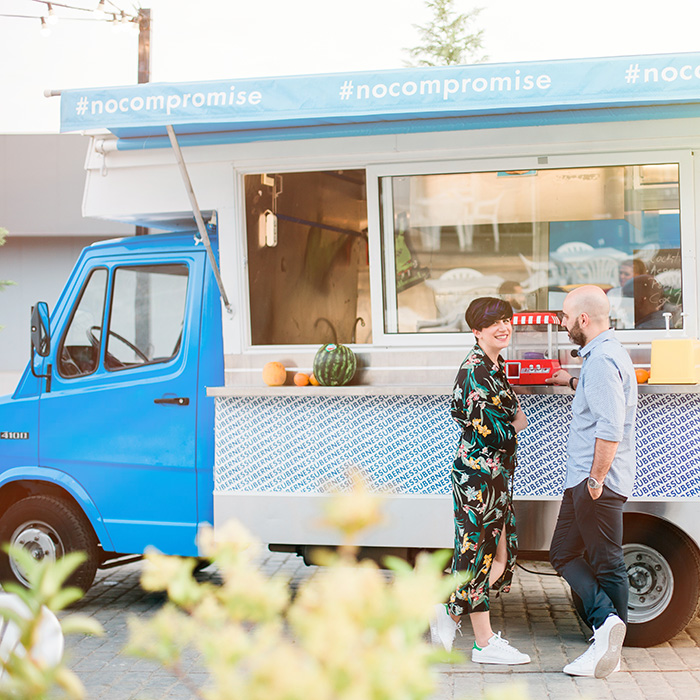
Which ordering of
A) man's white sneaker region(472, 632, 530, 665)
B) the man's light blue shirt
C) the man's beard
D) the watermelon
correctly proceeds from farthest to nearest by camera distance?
the watermelon → man's white sneaker region(472, 632, 530, 665) → the man's beard → the man's light blue shirt

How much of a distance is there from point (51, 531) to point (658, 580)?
363cm

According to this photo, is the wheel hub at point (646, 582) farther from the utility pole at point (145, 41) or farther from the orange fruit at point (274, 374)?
the utility pole at point (145, 41)

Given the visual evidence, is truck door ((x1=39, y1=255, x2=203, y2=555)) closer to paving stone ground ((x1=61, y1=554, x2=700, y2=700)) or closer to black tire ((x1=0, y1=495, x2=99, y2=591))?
black tire ((x1=0, y1=495, x2=99, y2=591))

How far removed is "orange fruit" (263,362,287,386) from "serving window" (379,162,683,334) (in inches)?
26.2

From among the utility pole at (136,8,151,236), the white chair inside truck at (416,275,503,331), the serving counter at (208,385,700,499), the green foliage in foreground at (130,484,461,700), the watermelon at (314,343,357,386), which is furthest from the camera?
the utility pole at (136,8,151,236)

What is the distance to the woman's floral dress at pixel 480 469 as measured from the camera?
435cm

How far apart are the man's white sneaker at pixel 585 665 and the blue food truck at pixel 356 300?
58cm

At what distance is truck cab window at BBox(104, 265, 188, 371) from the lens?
550cm

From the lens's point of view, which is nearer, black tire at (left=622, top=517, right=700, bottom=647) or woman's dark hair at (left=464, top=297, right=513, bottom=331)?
woman's dark hair at (left=464, top=297, right=513, bottom=331)

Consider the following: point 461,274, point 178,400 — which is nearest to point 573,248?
point 461,274

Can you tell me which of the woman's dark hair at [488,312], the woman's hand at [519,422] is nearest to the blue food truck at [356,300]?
the woman's hand at [519,422]

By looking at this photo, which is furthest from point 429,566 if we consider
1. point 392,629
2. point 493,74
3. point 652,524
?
point 652,524

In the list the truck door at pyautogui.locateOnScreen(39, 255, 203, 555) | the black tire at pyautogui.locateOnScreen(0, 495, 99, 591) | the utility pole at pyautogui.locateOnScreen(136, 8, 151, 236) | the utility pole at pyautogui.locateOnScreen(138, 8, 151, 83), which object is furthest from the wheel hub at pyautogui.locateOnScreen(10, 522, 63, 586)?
the utility pole at pyautogui.locateOnScreen(138, 8, 151, 83)

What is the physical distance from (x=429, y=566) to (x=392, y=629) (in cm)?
9
